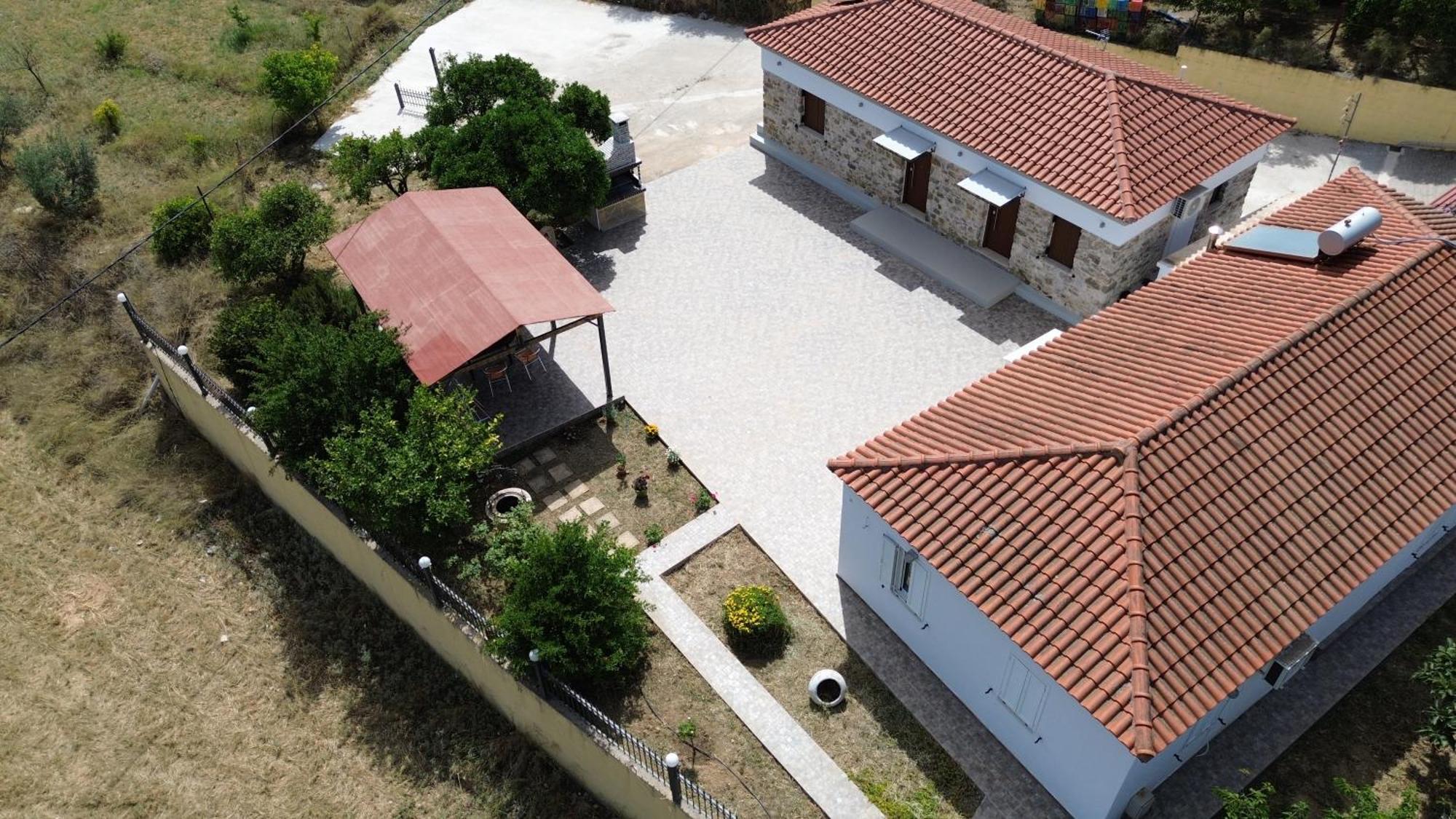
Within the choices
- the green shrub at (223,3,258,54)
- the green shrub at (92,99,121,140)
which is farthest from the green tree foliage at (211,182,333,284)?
the green shrub at (223,3,258,54)

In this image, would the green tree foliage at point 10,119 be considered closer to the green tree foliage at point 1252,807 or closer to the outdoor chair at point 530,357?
the outdoor chair at point 530,357

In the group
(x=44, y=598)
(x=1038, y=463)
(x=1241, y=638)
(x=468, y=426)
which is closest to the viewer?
(x=1241, y=638)

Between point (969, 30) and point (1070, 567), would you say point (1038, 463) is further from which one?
point (969, 30)

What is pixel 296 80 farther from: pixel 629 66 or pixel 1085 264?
pixel 1085 264

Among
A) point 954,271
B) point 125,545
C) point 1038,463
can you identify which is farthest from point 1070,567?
point 125,545

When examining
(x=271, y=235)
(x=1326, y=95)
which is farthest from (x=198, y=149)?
(x=1326, y=95)

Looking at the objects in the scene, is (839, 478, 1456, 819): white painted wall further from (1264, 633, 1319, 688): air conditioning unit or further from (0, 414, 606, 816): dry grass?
(0, 414, 606, 816): dry grass

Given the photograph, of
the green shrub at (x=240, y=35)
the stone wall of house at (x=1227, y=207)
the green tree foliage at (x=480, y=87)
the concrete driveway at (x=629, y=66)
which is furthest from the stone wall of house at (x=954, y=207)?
the green shrub at (x=240, y=35)
